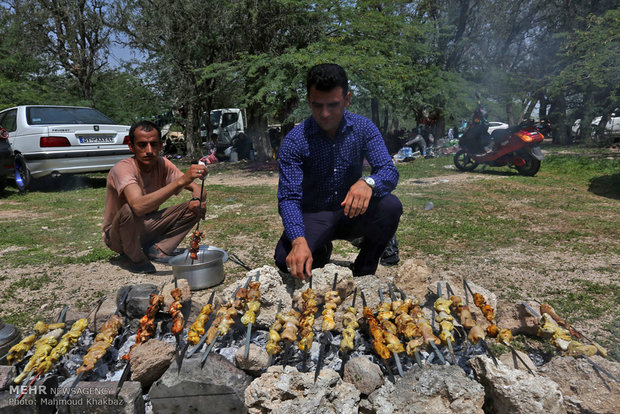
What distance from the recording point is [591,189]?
7.38 meters

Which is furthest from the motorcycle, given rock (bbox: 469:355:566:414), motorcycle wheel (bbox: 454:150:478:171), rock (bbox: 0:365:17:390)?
rock (bbox: 0:365:17:390)

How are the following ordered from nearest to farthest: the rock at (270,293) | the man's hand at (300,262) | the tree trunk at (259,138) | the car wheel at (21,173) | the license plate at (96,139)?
the man's hand at (300,262) < the rock at (270,293) < the license plate at (96,139) < the car wheel at (21,173) < the tree trunk at (259,138)

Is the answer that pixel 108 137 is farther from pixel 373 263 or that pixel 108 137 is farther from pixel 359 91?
pixel 373 263

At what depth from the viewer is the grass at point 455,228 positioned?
3.13 meters

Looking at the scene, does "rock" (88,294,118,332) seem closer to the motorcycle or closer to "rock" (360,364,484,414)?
"rock" (360,364,484,414)

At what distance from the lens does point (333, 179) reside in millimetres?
3002

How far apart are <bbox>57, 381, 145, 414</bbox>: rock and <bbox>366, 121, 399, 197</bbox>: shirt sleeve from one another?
6.17 feet

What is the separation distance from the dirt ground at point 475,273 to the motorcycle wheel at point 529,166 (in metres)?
5.61

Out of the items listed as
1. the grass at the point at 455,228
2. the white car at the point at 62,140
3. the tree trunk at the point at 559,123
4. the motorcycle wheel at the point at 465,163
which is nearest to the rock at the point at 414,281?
the grass at the point at 455,228

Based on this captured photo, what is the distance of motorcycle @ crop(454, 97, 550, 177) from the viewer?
8898 mm

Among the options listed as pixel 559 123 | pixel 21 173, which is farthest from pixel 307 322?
pixel 559 123

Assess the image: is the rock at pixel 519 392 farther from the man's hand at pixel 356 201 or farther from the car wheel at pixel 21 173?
the car wheel at pixel 21 173

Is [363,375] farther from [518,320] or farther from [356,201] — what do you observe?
[518,320]

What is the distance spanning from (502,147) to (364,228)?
25.5 ft
